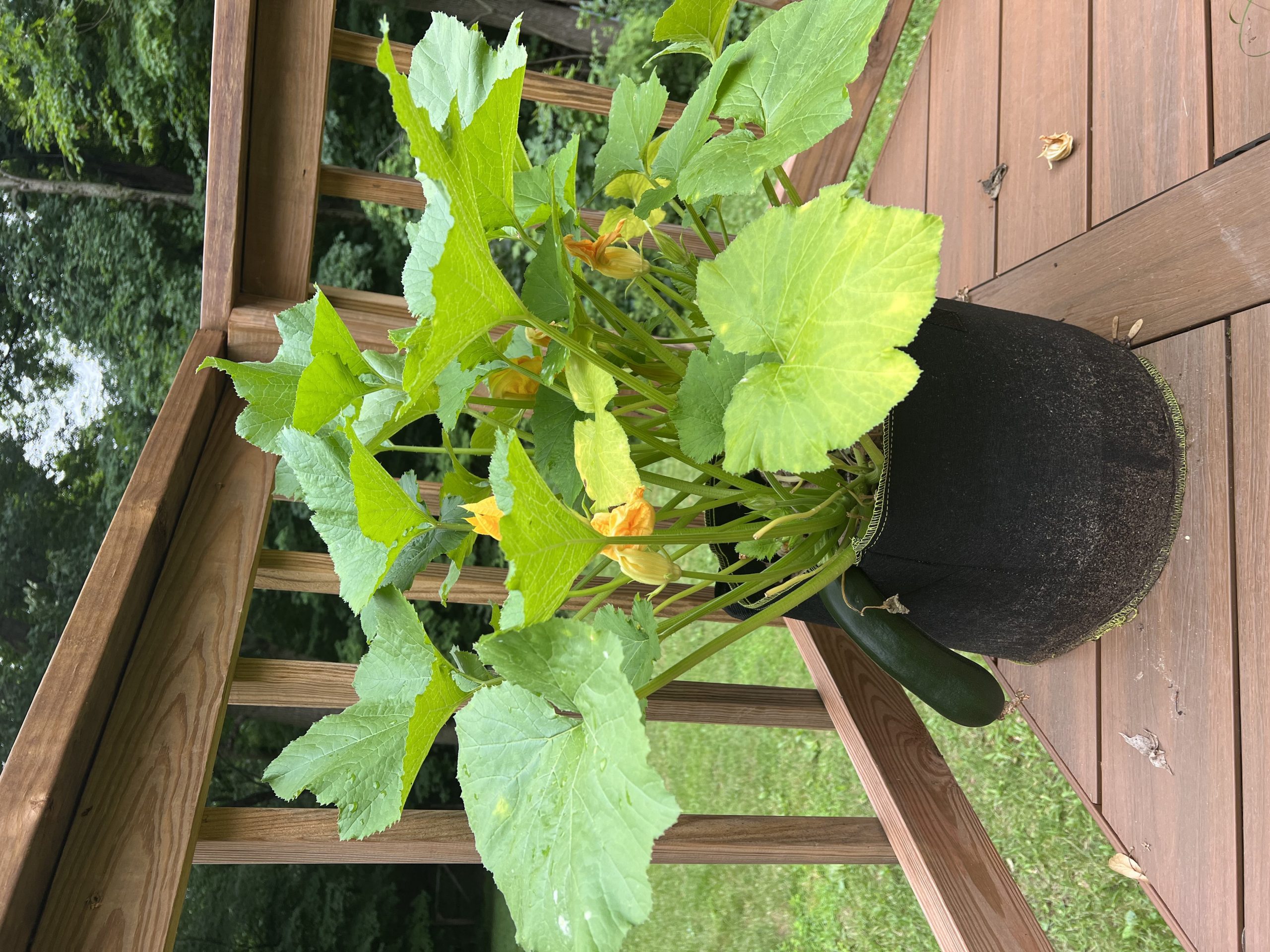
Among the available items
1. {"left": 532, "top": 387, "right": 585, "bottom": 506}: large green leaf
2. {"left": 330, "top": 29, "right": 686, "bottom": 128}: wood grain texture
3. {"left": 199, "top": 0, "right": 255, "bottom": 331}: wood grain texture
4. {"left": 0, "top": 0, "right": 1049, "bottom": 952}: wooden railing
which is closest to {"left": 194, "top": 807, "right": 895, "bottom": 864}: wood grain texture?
{"left": 0, "top": 0, "right": 1049, "bottom": 952}: wooden railing

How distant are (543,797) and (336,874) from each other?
3.13 meters

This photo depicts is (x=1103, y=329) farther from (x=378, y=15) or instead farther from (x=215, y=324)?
(x=378, y=15)

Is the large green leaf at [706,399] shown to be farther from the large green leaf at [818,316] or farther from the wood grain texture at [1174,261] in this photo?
the wood grain texture at [1174,261]

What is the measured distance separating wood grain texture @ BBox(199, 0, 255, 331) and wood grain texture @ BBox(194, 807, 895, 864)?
562 mm

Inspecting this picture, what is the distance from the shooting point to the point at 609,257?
692 millimetres

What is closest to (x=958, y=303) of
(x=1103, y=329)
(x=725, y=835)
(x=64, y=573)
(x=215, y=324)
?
(x=1103, y=329)

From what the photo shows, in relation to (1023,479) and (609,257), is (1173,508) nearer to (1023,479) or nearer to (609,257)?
(1023,479)

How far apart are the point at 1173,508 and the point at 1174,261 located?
0.18 metres

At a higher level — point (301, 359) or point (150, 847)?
point (301, 359)

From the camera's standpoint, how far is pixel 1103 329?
0.74 meters

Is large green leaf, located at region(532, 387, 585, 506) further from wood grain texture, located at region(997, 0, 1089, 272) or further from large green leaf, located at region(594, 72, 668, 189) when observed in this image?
wood grain texture, located at region(997, 0, 1089, 272)

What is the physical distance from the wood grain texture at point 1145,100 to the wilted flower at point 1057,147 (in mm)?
24

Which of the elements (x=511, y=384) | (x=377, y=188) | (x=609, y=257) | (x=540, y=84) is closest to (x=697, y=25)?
(x=609, y=257)

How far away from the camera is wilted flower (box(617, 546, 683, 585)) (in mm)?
567
